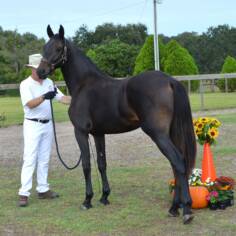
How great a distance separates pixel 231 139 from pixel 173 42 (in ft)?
88.0

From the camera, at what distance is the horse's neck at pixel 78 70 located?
595cm

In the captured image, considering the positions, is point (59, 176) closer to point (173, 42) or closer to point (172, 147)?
point (172, 147)

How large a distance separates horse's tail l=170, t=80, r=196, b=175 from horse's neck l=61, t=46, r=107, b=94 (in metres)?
1.25

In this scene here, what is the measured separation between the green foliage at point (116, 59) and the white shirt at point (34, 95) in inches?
1739

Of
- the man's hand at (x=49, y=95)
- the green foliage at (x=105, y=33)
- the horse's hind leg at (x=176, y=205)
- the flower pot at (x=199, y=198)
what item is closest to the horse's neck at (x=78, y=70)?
the man's hand at (x=49, y=95)

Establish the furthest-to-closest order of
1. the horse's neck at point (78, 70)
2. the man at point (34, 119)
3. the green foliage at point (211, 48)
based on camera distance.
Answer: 1. the green foliage at point (211, 48)
2. the man at point (34, 119)
3. the horse's neck at point (78, 70)

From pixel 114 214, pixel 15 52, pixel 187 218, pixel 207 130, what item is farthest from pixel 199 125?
pixel 15 52

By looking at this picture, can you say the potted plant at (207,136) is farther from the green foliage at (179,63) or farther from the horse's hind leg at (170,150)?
the green foliage at (179,63)

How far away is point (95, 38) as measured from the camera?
74250mm

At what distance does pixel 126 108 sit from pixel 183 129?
0.72 meters

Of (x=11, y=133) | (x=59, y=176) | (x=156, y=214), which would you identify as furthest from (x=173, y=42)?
(x=156, y=214)

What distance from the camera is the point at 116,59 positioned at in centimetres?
5103

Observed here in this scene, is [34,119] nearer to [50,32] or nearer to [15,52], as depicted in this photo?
[50,32]

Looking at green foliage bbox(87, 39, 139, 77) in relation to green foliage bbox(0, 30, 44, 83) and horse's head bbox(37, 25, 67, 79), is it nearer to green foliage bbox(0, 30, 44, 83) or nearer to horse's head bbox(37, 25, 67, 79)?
green foliage bbox(0, 30, 44, 83)
